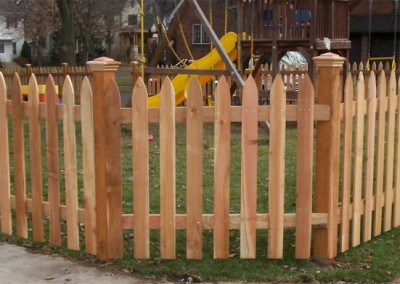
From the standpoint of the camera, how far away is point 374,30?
3394 cm

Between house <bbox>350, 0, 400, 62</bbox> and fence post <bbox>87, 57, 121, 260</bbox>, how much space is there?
29.7 m

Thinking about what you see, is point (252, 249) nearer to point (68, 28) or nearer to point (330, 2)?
point (330, 2)

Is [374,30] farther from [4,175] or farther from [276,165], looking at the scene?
[276,165]

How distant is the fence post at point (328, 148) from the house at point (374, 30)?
29193 mm

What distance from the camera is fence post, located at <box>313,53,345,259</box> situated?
17.9 feet

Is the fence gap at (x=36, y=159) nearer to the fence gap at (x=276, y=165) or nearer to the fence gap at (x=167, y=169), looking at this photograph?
the fence gap at (x=167, y=169)

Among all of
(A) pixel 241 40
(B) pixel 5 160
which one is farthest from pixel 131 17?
(B) pixel 5 160

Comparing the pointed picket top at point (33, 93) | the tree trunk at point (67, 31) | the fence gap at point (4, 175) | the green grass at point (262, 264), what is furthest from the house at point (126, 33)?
the green grass at point (262, 264)

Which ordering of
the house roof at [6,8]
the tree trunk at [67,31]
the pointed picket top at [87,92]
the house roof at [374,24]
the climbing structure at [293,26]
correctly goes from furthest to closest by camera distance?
the house roof at [6,8]
the house roof at [374,24]
the tree trunk at [67,31]
the climbing structure at [293,26]
the pointed picket top at [87,92]

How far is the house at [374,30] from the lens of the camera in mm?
33938

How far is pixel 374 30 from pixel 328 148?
29.9 m

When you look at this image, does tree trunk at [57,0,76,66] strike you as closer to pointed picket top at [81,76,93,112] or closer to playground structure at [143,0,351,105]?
playground structure at [143,0,351,105]

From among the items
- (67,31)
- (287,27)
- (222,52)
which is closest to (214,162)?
(222,52)

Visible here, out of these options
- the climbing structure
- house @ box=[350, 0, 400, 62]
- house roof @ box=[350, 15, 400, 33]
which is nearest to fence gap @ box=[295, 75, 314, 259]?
the climbing structure
